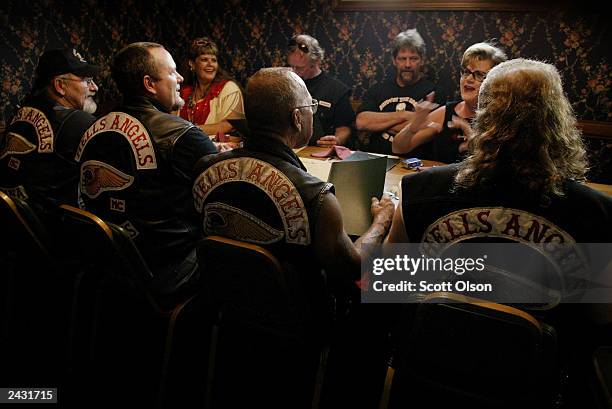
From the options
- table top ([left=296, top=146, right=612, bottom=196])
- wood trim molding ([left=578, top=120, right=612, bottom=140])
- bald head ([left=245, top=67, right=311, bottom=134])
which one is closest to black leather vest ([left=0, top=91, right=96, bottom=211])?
bald head ([left=245, top=67, right=311, bottom=134])

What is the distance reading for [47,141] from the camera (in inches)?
85.0

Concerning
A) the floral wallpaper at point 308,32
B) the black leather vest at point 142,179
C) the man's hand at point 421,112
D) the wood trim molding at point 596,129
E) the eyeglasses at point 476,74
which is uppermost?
the floral wallpaper at point 308,32

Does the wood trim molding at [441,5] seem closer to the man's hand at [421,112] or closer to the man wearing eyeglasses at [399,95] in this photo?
the man wearing eyeglasses at [399,95]

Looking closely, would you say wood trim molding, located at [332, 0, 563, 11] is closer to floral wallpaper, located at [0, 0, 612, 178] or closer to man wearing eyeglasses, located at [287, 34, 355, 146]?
floral wallpaper, located at [0, 0, 612, 178]

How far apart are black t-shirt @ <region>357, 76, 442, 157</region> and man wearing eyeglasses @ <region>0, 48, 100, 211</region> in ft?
6.70

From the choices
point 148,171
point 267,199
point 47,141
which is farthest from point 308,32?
point 267,199

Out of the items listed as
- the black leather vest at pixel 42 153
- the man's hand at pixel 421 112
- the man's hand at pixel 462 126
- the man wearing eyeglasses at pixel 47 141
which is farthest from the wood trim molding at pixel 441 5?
the black leather vest at pixel 42 153

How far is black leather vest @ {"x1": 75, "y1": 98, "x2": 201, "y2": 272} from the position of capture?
1842mm

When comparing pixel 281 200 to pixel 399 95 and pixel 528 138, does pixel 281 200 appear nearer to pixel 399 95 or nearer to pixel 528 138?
pixel 528 138

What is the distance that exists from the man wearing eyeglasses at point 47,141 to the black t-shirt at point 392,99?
80.4 inches

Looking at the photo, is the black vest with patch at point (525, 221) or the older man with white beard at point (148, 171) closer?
the black vest with patch at point (525, 221)

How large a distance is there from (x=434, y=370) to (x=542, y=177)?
0.55 meters

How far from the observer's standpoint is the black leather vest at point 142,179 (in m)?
1.84

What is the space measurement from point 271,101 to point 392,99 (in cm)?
233
